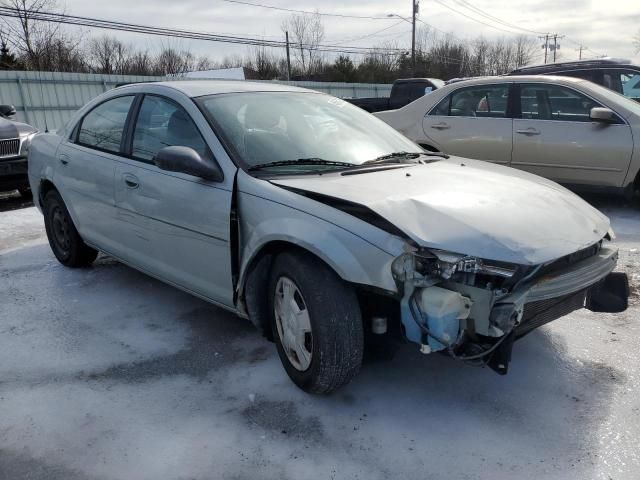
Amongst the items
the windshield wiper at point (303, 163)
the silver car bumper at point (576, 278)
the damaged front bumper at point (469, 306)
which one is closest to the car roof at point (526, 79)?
the silver car bumper at point (576, 278)

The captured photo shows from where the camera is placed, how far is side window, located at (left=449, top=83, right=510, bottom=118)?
6.83 m

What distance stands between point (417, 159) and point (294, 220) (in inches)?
48.3

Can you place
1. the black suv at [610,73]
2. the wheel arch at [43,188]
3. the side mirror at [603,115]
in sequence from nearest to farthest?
the wheel arch at [43,188], the side mirror at [603,115], the black suv at [610,73]

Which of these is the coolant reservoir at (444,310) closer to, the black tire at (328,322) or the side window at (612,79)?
the black tire at (328,322)

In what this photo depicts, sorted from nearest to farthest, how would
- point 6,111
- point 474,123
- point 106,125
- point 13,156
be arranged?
1. point 106,125
2. point 474,123
3. point 13,156
4. point 6,111

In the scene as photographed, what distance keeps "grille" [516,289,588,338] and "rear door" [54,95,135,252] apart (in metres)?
2.85

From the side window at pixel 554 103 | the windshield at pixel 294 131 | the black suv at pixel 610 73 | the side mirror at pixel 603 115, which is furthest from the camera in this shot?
the black suv at pixel 610 73

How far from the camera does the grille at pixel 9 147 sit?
26.3 ft

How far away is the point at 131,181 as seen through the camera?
373cm

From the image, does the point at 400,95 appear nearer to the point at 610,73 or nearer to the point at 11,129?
the point at 610,73

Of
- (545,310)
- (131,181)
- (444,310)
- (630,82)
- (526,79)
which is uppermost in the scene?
(526,79)

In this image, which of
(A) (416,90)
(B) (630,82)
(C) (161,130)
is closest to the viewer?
(C) (161,130)

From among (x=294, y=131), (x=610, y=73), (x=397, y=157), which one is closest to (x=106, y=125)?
(x=294, y=131)

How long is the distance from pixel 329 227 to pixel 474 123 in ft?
16.2
